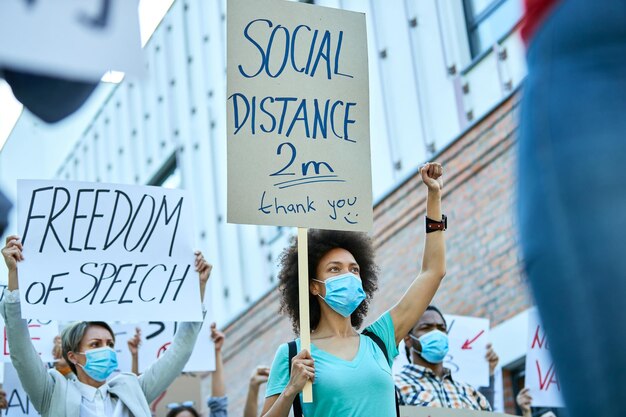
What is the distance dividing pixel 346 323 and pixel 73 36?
2175 mm

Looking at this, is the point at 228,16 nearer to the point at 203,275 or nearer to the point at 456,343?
the point at 203,275

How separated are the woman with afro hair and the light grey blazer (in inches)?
34.7

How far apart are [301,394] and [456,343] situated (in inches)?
152

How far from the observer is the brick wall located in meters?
10.8

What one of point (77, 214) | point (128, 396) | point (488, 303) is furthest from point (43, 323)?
point (488, 303)

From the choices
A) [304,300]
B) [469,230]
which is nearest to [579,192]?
[304,300]

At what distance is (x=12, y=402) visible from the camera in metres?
6.94

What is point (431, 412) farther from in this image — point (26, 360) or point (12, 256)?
point (12, 256)

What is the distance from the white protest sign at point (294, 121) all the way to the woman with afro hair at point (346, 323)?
0.29 meters

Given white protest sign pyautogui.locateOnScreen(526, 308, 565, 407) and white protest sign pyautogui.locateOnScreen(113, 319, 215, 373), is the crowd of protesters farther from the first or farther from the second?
white protest sign pyautogui.locateOnScreen(526, 308, 565, 407)

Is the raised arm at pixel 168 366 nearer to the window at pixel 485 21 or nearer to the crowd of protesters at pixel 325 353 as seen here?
the crowd of protesters at pixel 325 353

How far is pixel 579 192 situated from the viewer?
1186 millimetres

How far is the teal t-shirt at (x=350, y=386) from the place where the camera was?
392 centimetres

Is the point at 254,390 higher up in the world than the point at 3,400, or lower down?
lower down
